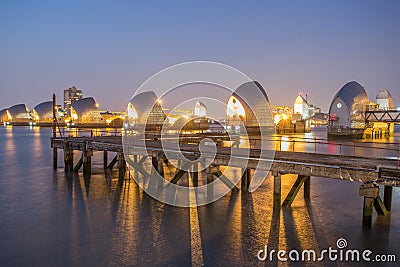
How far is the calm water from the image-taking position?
11.4m

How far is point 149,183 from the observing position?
22.5m

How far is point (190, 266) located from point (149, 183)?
40.6ft

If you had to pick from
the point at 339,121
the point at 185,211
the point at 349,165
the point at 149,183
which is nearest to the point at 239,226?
the point at 185,211

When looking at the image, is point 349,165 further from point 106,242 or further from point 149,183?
point 149,183

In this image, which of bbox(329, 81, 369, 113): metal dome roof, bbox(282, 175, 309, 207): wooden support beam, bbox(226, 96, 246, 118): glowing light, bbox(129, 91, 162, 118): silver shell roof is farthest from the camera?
bbox(129, 91, 162, 118): silver shell roof

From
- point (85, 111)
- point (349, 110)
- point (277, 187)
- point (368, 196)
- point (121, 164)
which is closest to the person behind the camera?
point (368, 196)

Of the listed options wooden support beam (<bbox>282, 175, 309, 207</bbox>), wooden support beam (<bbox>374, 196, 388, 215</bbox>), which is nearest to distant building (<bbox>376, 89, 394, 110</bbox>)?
wooden support beam (<bbox>374, 196, 388, 215</bbox>)

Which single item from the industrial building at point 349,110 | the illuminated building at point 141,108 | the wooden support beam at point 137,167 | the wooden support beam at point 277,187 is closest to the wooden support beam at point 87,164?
the wooden support beam at point 137,167

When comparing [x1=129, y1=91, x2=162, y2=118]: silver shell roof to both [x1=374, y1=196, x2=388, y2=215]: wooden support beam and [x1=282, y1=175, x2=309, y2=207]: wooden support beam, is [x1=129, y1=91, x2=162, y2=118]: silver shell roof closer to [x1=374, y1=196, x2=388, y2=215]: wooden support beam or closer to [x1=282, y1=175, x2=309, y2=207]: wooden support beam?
[x1=282, y1=175, x2=309, y2=207]: wooden support beam

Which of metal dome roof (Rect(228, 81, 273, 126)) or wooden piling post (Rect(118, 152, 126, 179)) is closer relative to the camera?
wooden piling post (Rect(118, 152, 126, 179))

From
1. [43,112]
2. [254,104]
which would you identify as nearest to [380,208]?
[254,104]

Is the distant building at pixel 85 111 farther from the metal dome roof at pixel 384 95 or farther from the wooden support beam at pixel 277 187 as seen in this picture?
the wooden support beam at pixel 277 187

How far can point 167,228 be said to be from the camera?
45.4 ft

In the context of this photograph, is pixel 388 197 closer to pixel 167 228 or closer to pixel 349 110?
pixel 167 228
